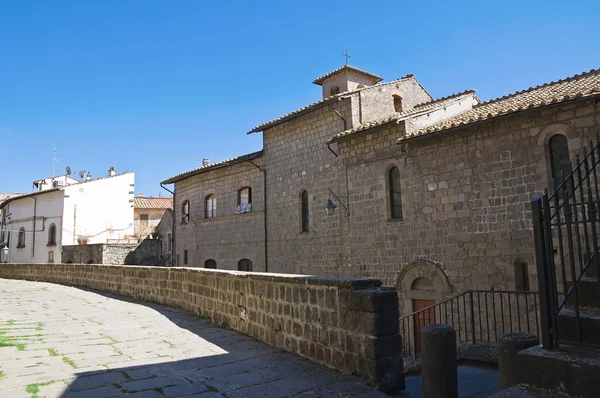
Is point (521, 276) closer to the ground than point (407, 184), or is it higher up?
closer to the ground

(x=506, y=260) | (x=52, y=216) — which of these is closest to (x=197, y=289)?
(x=506, y=260)

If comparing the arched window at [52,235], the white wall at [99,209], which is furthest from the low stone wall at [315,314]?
the arched window at [52,235]

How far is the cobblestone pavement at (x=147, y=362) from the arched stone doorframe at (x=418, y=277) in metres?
6.61

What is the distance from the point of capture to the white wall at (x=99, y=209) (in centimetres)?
3198

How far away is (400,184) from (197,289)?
6924mm

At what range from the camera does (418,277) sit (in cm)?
1231

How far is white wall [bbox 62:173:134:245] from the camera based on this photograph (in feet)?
105

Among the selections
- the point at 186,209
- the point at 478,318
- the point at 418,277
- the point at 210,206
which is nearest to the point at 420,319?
the point at 418,277

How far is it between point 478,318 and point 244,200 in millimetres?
11960

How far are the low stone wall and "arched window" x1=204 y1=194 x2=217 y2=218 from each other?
1282 cm

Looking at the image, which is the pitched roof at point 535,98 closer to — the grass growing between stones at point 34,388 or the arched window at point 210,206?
the grass growing between stones at point 34,388

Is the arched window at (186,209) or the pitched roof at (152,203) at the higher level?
the pitched roof at (152,203)

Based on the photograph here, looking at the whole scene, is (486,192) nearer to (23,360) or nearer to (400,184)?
(400,184)

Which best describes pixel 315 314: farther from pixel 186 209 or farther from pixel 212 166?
pixel 186 209
